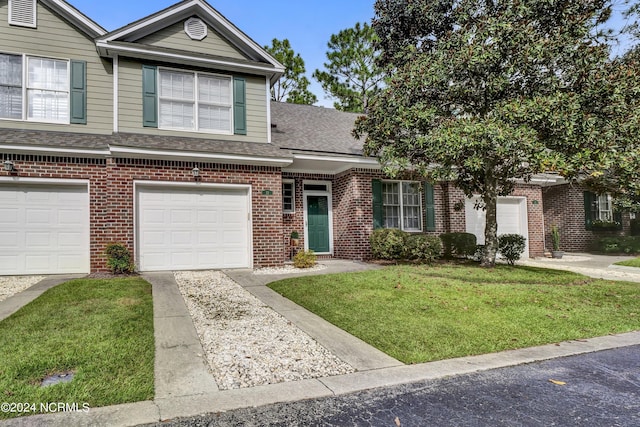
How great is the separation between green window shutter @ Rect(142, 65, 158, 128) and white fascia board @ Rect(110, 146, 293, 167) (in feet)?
3.74

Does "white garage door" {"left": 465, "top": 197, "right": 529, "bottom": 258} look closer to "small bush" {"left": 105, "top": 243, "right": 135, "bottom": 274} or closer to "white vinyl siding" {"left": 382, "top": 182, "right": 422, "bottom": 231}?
"white vinyl siding" {"left": 382, "top": 182, "right": 422, "bottom": 231}

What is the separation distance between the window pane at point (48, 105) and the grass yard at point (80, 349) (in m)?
5.60

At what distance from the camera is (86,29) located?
1010 cm

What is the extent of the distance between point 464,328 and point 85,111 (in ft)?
34.0

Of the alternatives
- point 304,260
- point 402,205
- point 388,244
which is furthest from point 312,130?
point 304,260

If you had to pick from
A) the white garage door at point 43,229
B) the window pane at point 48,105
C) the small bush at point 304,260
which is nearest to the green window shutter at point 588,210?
the small bush at point 304,260

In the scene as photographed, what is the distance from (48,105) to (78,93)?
79 cm

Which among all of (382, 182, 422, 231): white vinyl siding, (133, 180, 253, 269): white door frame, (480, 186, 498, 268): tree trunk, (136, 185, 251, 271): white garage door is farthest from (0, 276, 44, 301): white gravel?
(480, 186, 498, 268): tree trunk

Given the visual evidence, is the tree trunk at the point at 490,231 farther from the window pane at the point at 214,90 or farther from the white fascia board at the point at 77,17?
the white fascia board at the point at 77,17

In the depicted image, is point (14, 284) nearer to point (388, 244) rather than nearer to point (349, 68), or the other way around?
point (388, 244)

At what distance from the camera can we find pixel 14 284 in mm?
8055

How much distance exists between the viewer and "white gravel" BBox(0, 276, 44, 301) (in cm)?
711

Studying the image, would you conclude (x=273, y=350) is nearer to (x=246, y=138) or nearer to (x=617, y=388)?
(x=617, y=388)

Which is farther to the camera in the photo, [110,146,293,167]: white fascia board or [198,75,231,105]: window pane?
[198,75,231,105]: window pane
